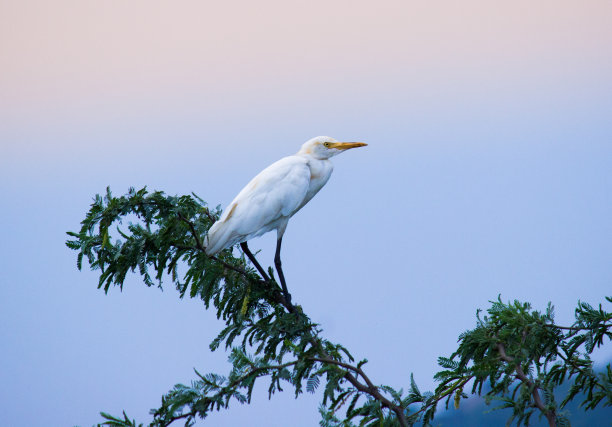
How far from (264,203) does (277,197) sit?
0.12m

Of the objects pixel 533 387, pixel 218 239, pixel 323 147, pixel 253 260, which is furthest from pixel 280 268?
pixel 533 387

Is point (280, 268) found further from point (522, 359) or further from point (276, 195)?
point (522, 359)

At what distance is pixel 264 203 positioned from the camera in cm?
502

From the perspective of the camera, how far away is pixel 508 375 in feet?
11.8

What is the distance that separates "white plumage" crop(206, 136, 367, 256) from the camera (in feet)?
15.2

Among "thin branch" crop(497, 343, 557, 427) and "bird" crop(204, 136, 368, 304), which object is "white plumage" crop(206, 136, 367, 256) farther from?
"thin branch" crop(497, 343, 557, 427)

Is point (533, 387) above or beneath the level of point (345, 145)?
beneath

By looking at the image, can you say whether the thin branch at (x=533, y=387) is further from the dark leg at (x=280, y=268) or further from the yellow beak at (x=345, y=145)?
the yellow beak at (x=345, y=145)

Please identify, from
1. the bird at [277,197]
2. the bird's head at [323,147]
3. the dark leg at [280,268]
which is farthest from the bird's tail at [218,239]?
the bird's head at [323,147]

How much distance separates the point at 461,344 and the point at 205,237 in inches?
71.9

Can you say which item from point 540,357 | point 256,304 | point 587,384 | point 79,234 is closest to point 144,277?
point 79,234

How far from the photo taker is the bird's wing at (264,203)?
15.1ft

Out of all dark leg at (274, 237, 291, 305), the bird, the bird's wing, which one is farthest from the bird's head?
dark leg at (274, 237, 291, 305)

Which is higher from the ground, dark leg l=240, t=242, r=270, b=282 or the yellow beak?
the yellow beak
